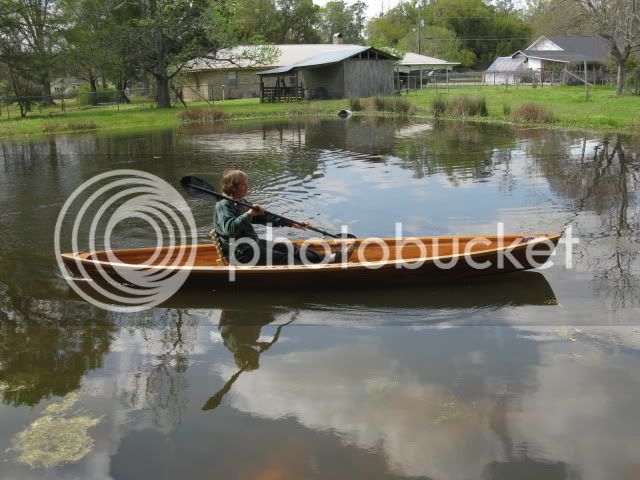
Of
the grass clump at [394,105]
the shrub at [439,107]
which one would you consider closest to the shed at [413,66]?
the grass clump at [394,105]

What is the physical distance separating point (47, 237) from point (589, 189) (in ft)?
31.0

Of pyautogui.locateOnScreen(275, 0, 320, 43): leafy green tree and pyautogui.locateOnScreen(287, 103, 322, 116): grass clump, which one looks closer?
pyautogui.locateOnScreen(287, 103, 322, 116): grass clump

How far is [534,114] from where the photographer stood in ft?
76.1

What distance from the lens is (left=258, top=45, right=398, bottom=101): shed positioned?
137 feet

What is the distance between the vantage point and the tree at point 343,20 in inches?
3551

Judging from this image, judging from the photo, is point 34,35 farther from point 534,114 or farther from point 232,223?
point 232,223

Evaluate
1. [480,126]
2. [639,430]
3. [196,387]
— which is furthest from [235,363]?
[480,126]

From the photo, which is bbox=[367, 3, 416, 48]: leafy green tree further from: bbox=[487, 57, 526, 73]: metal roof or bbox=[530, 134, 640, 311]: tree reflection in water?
bbox=[530, 134, 640, 311]: tree reflection in water

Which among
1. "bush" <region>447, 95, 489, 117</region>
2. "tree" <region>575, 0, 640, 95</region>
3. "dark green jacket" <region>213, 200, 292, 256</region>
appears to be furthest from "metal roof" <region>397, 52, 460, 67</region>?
"dark green jacket" <region>213, 200, 292, 256</region>

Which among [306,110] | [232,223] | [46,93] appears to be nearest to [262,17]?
[46,93]

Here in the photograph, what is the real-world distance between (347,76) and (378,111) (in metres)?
10.2

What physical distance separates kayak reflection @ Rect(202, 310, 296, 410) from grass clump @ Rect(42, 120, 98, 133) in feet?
84.4

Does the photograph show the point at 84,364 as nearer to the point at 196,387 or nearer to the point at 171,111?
the point at 196,387

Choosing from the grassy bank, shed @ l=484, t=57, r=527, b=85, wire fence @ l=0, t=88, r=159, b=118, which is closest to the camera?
the grassy bank
